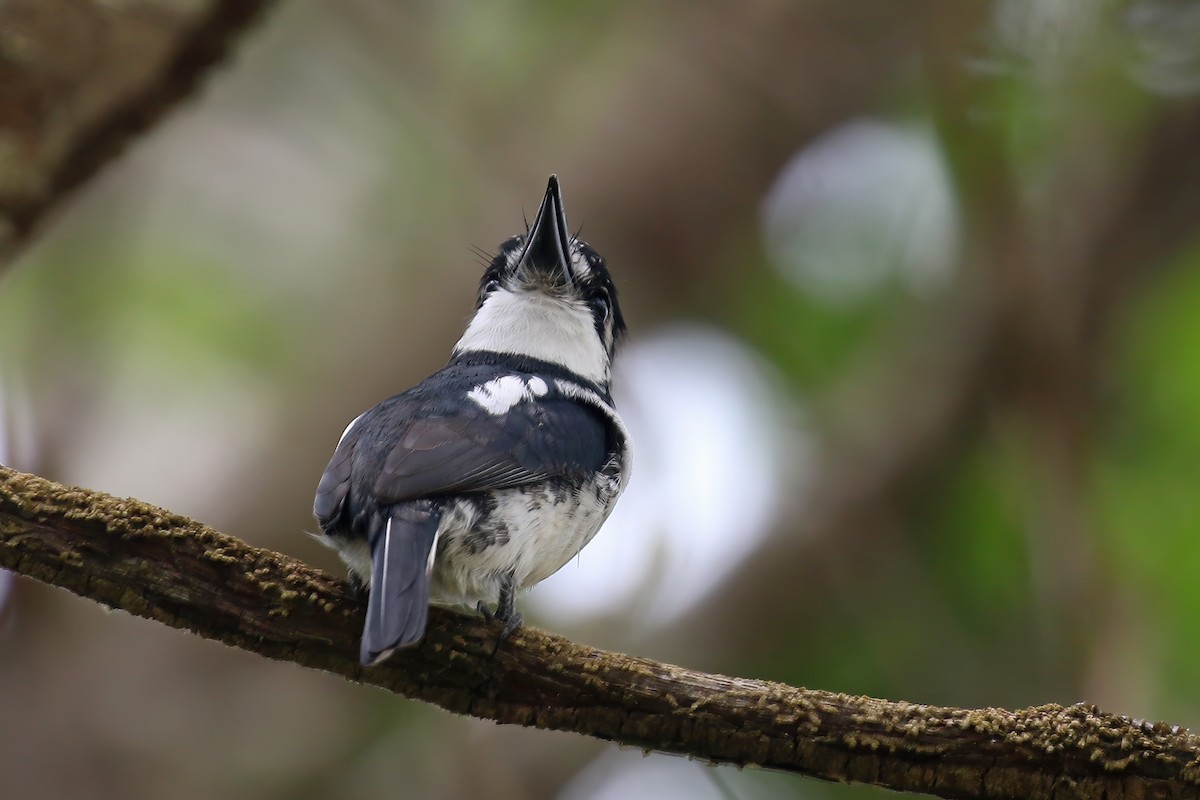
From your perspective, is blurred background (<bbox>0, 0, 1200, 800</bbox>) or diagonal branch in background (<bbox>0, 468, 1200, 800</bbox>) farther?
blurred background (<bbox>0, 0, 1200, 800</bbox>)

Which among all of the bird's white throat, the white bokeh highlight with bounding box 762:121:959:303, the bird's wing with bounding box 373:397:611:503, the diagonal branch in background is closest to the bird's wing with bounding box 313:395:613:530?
the bird's wing with bounding box 373:397:611:503

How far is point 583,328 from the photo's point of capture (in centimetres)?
384

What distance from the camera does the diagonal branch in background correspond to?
218cm

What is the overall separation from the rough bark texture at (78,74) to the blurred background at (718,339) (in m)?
0.69

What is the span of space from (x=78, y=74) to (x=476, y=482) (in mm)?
1693

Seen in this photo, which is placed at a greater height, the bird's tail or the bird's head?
the bird's head

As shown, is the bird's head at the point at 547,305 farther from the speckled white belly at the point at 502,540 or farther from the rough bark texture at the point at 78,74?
the rough bark texture at the point at 78,74

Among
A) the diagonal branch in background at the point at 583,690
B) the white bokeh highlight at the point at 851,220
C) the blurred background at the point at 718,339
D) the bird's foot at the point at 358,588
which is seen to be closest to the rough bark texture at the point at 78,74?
the blurred background at the point at 718,339

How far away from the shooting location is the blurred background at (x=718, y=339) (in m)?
4.58

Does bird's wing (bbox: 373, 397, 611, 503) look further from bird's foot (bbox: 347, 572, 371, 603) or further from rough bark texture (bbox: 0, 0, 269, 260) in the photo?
rough bark texture (bbox: 0, 0, 269, 260)

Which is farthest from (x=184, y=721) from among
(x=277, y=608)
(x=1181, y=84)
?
(x=1181, y=84)

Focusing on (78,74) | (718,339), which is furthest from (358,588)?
(718,339)

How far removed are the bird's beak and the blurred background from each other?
849 millimetres

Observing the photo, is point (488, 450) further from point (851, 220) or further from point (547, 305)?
point (851, 220)
